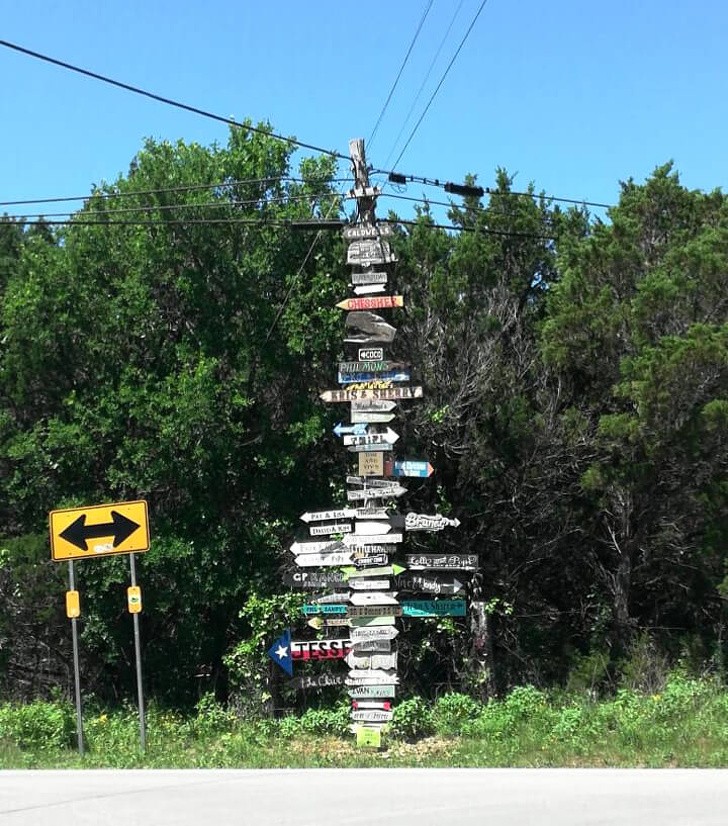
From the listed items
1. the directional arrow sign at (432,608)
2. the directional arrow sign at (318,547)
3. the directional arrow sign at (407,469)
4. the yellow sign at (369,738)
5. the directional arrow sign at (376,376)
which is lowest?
the yellow sign at (369,738)

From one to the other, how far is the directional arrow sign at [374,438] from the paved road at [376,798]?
13.7 feet

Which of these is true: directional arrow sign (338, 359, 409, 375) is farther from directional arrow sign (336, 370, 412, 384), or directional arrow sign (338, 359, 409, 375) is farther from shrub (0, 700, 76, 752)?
shrub (0, 700, 76, 752)

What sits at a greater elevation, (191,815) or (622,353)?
(622,353)

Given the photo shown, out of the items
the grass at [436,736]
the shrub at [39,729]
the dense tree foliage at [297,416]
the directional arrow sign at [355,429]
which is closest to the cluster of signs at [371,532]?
the directional arrow sign at [355,429]

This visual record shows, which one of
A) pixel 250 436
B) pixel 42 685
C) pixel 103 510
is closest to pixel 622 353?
pixel 250 436

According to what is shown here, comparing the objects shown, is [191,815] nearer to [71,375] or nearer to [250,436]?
[250,436]

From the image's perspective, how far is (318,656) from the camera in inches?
510

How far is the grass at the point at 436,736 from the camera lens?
954cm

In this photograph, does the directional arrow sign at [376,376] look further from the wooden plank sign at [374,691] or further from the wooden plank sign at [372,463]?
the wooden plank sign at [374,691]

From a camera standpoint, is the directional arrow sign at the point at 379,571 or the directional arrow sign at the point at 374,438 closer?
the directional arrow sign at the point at 379,571

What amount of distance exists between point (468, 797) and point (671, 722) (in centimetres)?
387

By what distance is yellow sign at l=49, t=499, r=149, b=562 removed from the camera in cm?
1083

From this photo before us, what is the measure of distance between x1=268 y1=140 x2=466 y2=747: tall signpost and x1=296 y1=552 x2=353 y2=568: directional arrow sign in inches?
0.5

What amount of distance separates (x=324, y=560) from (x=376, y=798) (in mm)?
4557
